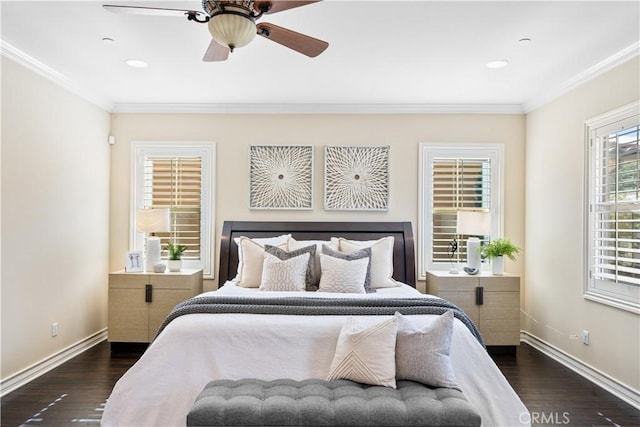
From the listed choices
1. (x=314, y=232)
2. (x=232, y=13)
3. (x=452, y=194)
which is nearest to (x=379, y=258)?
(x=314, y=232)

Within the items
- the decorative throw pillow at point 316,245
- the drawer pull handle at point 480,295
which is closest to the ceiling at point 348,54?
the decorative throw pillow at point 316,245

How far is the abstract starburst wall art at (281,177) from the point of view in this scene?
4734 millimetres

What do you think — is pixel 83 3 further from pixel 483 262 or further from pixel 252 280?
pixel 483 262

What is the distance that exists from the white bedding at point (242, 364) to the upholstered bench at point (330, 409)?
307mm

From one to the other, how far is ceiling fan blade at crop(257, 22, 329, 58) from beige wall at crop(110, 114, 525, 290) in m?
2.40

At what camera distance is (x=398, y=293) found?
11.6 ft

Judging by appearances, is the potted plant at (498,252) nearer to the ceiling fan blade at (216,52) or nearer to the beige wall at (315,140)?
the beige wall at (315,140)

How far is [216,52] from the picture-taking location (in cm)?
249

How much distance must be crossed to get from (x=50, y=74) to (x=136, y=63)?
2.87 ft

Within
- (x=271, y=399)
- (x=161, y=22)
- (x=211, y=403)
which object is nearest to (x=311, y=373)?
(x=271, y=399)

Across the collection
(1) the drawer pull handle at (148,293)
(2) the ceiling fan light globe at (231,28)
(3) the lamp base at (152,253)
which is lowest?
(1) the drawer pull handle at (148,293)

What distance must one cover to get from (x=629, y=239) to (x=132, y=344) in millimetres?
4682

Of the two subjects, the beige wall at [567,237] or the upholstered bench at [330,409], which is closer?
the upholstered bench at [330,409]

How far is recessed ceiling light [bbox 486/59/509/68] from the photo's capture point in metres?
3.39
